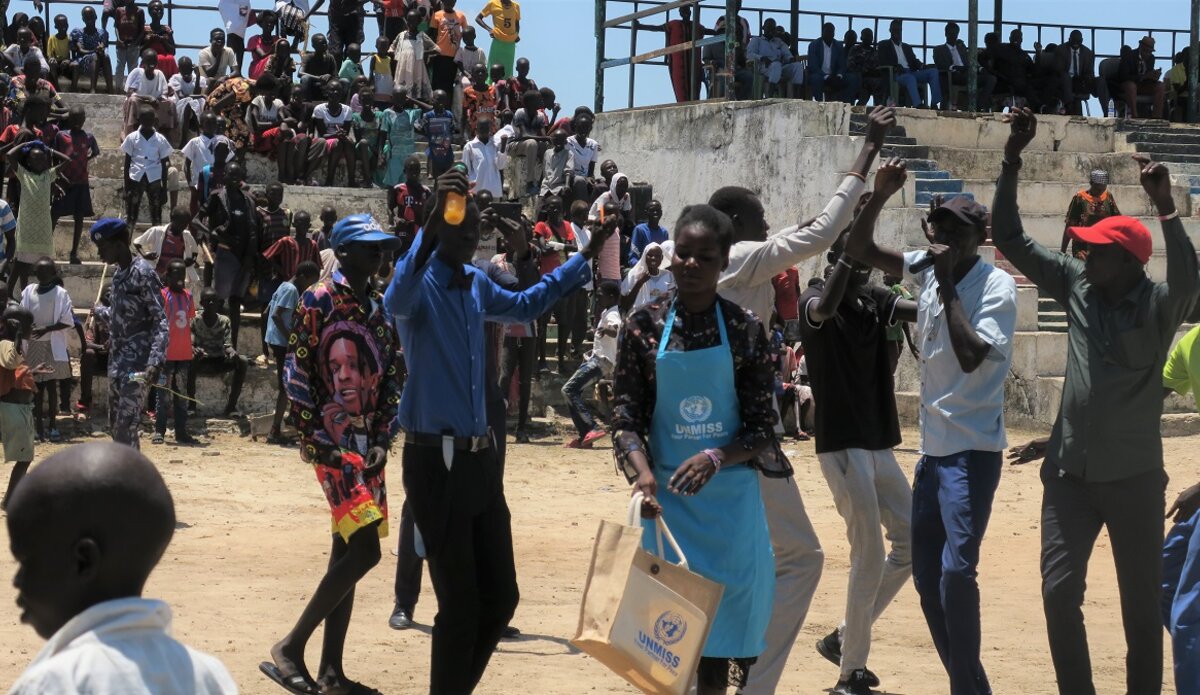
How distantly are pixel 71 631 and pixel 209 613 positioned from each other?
16.9ft

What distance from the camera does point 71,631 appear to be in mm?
2002

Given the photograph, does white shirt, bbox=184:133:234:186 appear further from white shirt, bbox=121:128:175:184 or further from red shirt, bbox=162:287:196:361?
red shirt, bbox=162:287:196:361

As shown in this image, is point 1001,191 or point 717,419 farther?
point 1001,191

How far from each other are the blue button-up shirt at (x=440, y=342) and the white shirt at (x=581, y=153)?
548 inches

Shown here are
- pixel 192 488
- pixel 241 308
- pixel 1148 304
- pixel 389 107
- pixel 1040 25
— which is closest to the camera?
pixel 1148 304

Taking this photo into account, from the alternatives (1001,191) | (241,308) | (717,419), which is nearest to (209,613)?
(717,419)

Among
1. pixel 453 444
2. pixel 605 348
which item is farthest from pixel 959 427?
pixel 605 348

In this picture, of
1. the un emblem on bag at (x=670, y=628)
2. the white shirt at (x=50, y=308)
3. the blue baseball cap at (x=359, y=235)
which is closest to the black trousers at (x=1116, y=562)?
the un emblem on bag at (x=670, y=628)

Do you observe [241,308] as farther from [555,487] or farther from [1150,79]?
[1150,79]

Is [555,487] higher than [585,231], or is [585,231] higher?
[585,231]

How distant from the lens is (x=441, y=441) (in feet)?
16.3

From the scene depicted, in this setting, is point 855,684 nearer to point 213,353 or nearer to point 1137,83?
point 213,353

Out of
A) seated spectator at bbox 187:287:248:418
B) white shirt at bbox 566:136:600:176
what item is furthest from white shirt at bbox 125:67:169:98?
seated spectator at bbox 187:287:248:418

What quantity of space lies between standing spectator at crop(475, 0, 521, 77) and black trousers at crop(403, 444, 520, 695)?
16830 mm
